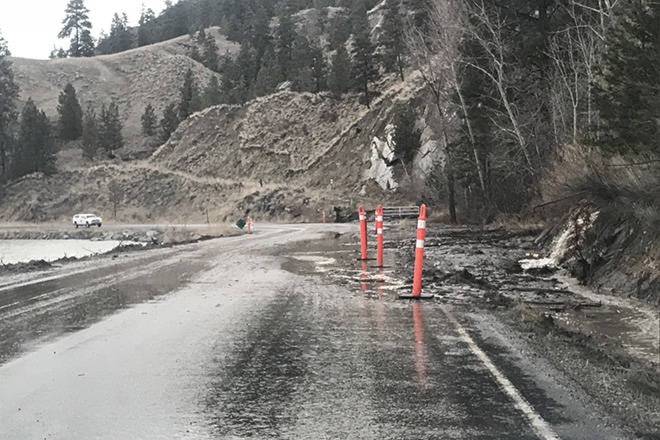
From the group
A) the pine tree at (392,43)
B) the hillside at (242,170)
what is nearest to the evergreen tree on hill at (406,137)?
the hillside at (242,170)

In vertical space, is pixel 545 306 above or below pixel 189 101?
below

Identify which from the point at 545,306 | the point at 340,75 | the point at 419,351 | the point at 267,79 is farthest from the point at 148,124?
the point at 419,351

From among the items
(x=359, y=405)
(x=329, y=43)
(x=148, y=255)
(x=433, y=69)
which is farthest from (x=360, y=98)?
(x=359, y=405)

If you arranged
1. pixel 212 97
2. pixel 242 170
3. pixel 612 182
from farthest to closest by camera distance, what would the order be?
pixel 212 97 → pixel 242 170 → pixel 612 182

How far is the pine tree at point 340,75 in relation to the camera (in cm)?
7162

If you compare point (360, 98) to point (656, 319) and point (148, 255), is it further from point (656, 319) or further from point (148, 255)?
point (656, 319)

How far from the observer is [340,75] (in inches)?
2830

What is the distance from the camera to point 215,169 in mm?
72312

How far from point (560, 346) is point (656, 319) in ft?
7.22

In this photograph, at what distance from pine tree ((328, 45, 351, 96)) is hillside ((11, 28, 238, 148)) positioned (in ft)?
131

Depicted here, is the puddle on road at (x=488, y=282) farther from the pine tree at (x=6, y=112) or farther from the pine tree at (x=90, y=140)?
the pine tree at (x=6, y=112)

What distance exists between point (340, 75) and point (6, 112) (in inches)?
2046

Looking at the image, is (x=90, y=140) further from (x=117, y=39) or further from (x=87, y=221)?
(x=117, y=39)

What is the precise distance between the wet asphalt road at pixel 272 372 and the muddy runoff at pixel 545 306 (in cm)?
28
